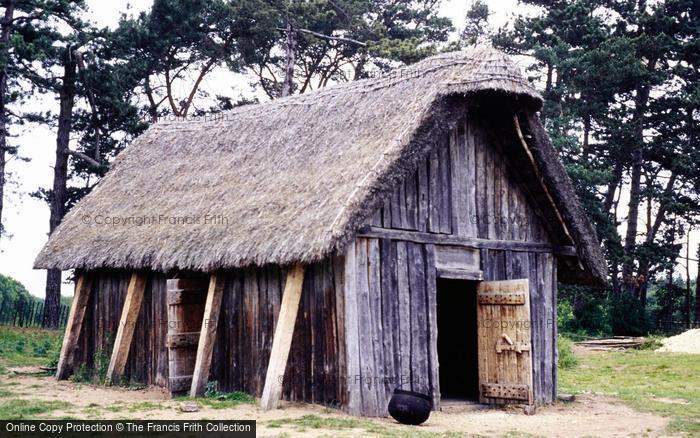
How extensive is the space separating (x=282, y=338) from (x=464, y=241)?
3.62 m

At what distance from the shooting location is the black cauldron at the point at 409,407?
12.5 metres

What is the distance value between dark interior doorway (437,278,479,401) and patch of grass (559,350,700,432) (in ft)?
7.56

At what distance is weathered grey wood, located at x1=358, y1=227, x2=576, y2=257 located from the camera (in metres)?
13.7

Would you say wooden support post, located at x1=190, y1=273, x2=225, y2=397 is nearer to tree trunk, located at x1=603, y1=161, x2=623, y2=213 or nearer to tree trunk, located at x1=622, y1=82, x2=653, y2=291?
tree trunk, located at x1=622, y1=82, x2=653, y2=291

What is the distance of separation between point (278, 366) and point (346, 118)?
4949 millimetres

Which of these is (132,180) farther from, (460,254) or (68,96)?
(68,96)

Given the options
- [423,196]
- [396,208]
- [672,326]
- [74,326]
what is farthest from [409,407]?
[672,326]

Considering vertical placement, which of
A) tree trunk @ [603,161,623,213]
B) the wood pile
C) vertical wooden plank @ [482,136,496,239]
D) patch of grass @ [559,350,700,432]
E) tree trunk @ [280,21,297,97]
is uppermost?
tree trunk @ [280,21,297,97]

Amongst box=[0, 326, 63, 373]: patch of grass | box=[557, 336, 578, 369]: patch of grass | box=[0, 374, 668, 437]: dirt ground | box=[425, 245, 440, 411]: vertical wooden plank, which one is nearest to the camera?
box=[0, 374, 668, 437]: dirt ground

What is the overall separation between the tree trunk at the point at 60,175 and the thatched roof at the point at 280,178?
10698 millimetres

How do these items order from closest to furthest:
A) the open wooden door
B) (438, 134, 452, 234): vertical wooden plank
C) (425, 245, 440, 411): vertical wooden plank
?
(425, 245, 440, 411): vertical wooden plank < the open wooden door < (438, 134, 452, 234): vertical wooden plank

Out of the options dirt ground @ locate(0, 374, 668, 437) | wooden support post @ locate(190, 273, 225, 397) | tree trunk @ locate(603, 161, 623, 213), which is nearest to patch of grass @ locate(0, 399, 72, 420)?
dirt ground @ locate(0, 374, 668, 437)

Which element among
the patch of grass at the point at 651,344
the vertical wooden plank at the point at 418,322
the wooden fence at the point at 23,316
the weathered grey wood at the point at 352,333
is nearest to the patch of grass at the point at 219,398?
the weathered grey wood at the point at 352,333

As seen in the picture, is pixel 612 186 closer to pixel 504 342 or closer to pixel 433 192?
pixel 504 342
